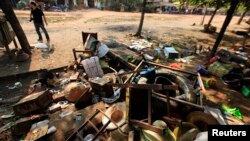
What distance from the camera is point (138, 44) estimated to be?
10328 millimetres

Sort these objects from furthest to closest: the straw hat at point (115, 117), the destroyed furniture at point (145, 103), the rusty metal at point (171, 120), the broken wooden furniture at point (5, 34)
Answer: the broken wooden furniture at point (5, 34), the straw hat at point (115, 117), the destroyed furniture at point (145, 103), the rusty metal at point (171, 120)

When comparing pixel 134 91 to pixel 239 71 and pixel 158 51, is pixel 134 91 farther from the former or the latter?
pixel 158 51

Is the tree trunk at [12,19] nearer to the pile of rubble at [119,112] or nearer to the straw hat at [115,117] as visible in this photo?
the pile of rubble at [119,112]

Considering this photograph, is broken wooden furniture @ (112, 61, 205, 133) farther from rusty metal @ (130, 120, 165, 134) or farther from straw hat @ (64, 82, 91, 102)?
straw hat @ (64, 82, 91, 102)

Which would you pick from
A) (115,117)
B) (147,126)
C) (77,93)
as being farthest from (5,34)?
(147,126)

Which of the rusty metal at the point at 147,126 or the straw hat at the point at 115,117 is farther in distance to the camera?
the straw hat at the point at 115,117

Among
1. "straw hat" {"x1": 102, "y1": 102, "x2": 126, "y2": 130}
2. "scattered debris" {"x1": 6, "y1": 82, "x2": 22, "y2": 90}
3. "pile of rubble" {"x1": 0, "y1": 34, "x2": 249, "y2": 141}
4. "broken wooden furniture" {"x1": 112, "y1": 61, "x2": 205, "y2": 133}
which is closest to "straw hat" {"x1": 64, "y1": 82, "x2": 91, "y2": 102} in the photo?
"pile of rubble" {"x1": 0, "y1": 34, "x2": 249, "y2": 141}

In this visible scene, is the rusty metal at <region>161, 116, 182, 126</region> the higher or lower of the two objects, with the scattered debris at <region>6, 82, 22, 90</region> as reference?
higher

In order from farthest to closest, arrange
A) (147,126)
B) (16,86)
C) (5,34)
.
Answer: (5,34), (16,86), (147,126)

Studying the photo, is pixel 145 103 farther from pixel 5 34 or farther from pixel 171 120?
pixel 5 34

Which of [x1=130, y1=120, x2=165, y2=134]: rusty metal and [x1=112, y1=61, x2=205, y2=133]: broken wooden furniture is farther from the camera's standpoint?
[x1=112, y1=61, x2=205, y2=133]: broken wooden furniture

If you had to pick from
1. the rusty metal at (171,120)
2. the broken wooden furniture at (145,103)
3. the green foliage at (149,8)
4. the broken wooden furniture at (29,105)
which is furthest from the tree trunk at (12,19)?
the green foliage at (149,8)

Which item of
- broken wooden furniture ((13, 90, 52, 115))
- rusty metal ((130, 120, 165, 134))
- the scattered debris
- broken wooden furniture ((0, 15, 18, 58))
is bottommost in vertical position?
the scattered debris

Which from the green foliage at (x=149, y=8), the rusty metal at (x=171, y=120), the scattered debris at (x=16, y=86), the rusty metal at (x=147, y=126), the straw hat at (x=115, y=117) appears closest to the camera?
the rusty metal at (x=147, y=126)
